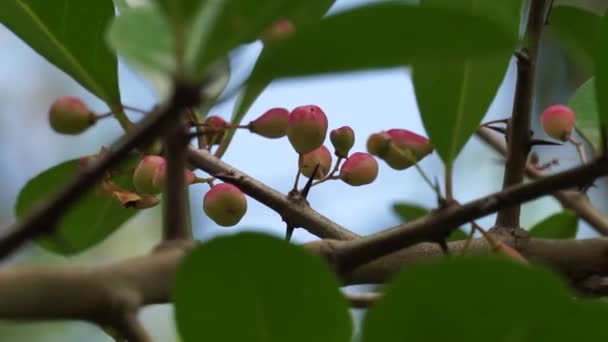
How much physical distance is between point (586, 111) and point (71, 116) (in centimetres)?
51

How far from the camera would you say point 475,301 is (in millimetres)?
500

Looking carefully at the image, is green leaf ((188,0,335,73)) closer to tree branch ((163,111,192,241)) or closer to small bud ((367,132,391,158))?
tree branch ((163,111,192,241))

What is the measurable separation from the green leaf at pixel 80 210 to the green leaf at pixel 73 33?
125 mm

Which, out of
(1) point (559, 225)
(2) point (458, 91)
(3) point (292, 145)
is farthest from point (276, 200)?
(1) point (559, 225)

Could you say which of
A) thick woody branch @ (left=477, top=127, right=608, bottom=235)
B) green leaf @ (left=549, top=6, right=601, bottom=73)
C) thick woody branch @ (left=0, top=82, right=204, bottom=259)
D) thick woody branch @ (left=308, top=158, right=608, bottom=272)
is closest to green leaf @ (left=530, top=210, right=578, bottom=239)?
thick woody branch @ (left=477, top=127, right=608, bottom=235)

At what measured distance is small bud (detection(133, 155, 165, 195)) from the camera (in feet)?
2.57

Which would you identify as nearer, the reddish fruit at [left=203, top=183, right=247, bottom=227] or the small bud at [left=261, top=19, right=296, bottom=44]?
the small bud at [left=261, top=19, right=296, bottom=44]

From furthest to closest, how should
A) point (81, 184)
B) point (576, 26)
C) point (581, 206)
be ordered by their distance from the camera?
point (581, 206)
point (576, 26)
point (81, 184)

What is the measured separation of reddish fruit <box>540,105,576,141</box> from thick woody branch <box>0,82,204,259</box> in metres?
0.56

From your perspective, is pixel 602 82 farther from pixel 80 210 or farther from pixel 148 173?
pixel 80 210

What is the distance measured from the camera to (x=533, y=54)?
822 mm

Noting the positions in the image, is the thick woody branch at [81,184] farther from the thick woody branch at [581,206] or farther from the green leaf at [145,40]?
the thick woody branch at [581,206]

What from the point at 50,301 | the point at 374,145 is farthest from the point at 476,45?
the point at 374,145

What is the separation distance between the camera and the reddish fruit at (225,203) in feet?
2.62
